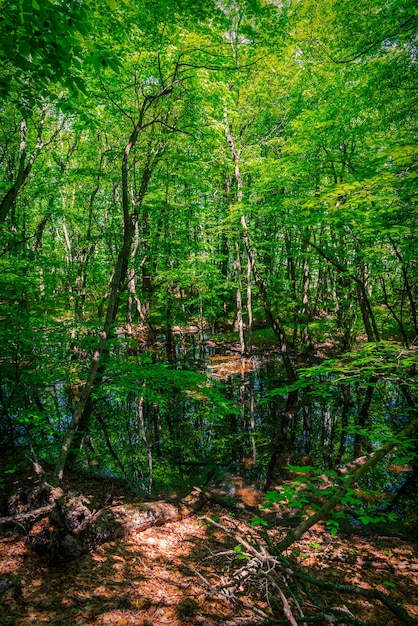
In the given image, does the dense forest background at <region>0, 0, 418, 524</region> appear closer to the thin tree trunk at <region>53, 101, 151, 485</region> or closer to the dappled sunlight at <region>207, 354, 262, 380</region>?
the thin tree trunk at <region>53, 101, 151, 485</region>

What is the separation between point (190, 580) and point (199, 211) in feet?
56.1

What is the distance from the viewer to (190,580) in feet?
14.2

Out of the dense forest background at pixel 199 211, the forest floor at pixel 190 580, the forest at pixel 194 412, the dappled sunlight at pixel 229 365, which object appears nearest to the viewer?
the forest floor at pixel 190 580

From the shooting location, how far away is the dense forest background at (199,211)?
4.87 meters

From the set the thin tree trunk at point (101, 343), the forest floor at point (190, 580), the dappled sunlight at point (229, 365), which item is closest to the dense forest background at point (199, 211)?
the thin tree trunk at point (101, 343)

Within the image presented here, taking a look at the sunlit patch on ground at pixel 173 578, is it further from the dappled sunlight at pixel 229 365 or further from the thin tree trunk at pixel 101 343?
the dappled sunlight at pixel 229 365

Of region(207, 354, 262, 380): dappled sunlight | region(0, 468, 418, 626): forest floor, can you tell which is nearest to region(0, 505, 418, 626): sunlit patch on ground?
region(0, 468, 418, 626): forest floor

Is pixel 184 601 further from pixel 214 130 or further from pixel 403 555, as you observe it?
pixel 214 130

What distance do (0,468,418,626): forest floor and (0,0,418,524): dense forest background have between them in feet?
3.09

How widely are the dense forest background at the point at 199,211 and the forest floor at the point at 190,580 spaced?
94 cm

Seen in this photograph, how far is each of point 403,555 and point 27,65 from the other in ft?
29.6

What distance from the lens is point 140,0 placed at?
5910 millimetres

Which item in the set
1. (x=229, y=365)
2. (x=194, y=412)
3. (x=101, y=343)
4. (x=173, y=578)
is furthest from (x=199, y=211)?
(x=173, y=578)

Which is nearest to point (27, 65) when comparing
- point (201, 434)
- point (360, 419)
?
point (201, 434)
